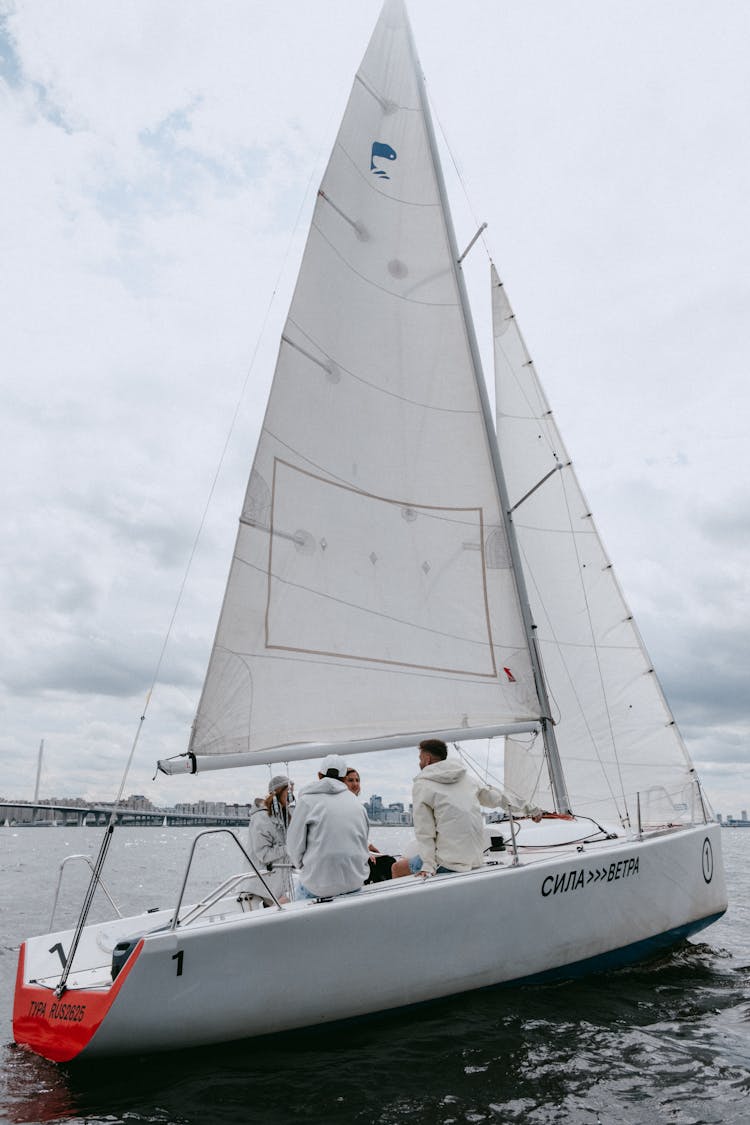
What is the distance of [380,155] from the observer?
9.60 m

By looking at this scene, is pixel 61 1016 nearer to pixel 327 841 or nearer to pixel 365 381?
pixel 327 841

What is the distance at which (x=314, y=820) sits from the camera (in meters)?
5.59

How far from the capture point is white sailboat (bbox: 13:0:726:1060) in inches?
201

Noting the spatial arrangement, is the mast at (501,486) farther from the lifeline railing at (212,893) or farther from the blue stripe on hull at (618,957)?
the lifeline railing at (212,893)

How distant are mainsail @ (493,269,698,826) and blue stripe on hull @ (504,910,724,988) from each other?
1498 millimetres

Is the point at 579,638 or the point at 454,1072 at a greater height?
the point at 579,638

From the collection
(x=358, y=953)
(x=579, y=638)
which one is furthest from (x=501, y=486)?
(x=358, y=953)

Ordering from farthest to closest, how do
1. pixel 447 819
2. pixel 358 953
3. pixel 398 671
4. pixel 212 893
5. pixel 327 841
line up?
1. pixel 398 671
2. pixel 447 819
3. pixel 212 893
4. pixel 327 841
5. pixel 358 953

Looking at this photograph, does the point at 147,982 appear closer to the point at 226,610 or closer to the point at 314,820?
the point at 314,820

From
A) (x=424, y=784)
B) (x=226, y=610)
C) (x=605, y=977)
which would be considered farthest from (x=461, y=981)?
(x=226, y=610)

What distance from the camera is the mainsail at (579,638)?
9.66 meters

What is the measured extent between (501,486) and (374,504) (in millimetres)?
1428

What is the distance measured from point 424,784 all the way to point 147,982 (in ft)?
7.84

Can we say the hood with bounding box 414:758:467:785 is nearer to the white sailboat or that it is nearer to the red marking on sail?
the white sailboat
